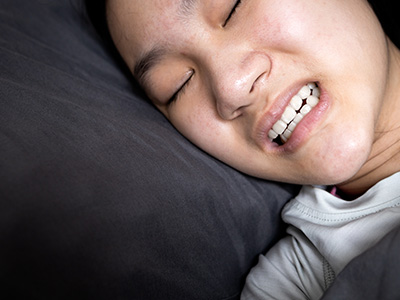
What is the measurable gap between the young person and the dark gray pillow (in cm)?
9

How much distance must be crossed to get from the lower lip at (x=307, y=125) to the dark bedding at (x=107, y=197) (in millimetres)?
198

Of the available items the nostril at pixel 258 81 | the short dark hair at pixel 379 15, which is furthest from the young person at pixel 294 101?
the short dark hair at pixel 379 15

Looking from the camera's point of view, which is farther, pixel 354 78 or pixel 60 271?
pixel 354 78

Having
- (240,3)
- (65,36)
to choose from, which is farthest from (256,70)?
(65,36)

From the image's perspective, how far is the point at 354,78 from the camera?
0.86 metres

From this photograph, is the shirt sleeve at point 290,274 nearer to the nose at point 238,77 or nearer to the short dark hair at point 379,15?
the nose at point 238,77

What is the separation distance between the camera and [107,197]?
75 cm

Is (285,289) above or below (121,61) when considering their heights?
below

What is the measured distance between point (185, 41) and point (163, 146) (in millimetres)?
246

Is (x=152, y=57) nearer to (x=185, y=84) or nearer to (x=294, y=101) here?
(x=185, y=84)

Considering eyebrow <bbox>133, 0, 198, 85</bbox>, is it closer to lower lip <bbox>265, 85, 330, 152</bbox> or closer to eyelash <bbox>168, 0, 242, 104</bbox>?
eyelash <bbox>168, 0, 242, 104</bbox>

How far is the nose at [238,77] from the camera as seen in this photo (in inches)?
33.8

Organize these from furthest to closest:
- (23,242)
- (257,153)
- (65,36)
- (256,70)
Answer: (65,36)
(257,153)
(256,70)
(23,242)

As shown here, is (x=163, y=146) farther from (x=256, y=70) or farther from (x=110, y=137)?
(x=256, y=70)
